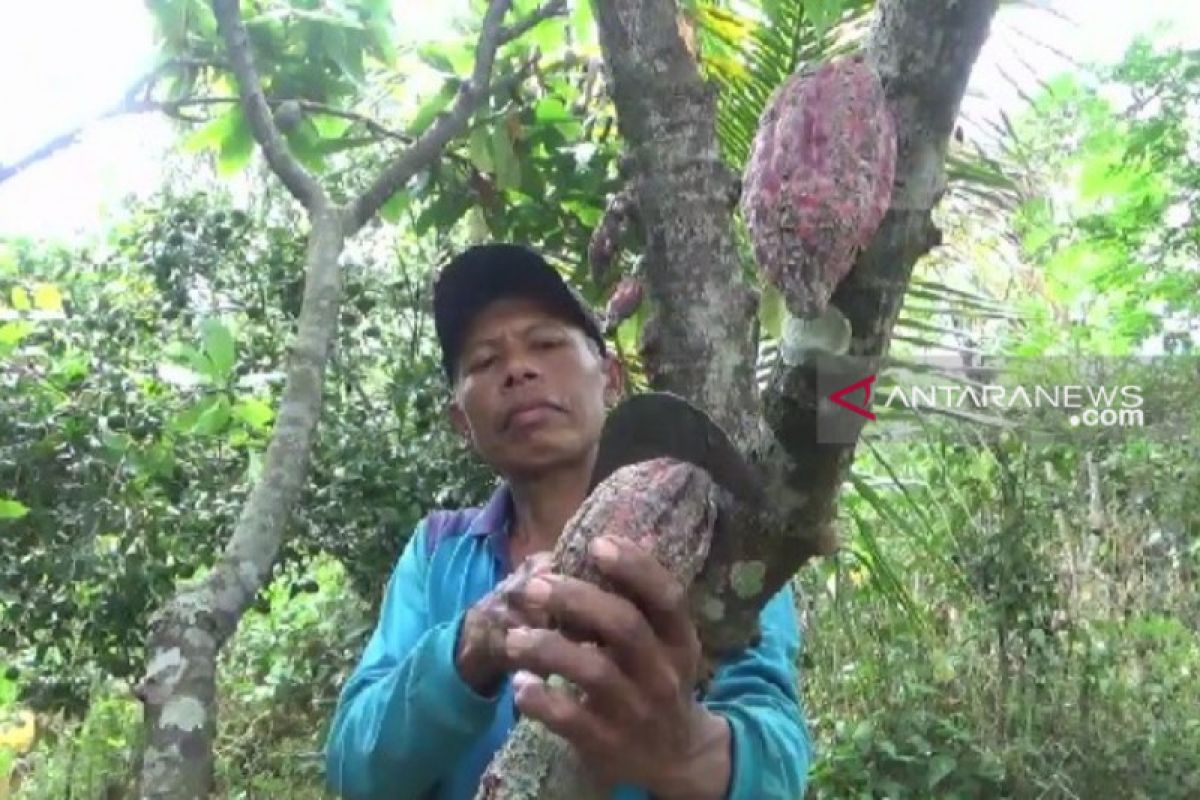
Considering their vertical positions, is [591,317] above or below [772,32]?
below

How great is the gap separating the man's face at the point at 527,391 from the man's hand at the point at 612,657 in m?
0.61

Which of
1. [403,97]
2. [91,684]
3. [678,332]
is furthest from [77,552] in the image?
[678,332]

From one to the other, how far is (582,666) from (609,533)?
2.6 inches

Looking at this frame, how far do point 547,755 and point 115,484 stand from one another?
92.5 inches

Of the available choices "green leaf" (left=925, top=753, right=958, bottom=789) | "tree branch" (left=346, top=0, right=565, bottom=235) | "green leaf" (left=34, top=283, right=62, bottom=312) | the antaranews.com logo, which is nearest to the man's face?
"tree branch" (left=346, top=0, right=565, bottom=235)

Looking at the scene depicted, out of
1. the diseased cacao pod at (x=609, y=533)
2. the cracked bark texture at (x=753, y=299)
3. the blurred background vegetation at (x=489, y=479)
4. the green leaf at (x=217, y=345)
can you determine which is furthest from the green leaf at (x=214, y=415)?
the diseased cacao pod at (x=609, y=533)

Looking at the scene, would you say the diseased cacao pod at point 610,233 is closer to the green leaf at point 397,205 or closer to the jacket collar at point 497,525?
the jacket collar at point 497,525

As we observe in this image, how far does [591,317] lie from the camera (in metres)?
1.26

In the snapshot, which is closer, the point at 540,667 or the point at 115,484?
the point at 540,667

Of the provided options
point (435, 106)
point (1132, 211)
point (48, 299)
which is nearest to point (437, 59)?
point (435, 106)

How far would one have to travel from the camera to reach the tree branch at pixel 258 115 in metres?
1.62

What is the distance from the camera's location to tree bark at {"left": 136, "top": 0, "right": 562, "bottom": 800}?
1183 millimetres

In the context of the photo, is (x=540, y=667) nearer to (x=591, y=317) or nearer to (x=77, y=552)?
(x=591, y=317)

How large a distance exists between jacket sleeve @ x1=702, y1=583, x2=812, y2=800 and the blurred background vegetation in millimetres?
306
